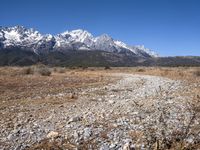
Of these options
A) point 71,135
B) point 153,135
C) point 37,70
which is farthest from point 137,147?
point 37,70

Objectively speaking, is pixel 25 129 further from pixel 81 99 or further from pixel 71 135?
pixel 81 99

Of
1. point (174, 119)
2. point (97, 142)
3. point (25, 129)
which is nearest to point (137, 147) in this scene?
point (97, 142)

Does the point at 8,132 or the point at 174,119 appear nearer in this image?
the point at 8,132

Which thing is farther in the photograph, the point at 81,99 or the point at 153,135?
the point at 81,99

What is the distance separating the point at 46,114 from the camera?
15.2 metres

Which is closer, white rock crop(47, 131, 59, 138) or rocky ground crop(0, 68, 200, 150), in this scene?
rocky ground crop(0, 68, 200, 150)

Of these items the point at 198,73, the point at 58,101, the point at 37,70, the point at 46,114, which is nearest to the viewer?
the point at 46,114

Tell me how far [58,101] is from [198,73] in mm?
37057

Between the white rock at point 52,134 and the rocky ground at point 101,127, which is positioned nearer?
the rocky ground at point 101,127

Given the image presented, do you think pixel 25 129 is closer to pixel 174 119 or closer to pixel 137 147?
pixel 137 147

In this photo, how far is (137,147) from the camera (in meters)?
9.82

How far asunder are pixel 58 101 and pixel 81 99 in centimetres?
164

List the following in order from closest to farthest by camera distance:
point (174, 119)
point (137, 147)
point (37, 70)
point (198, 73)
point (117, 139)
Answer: point (137, 147) < point (117, 139) < point (174, 119) < point (198, 73) < point (37, 70)

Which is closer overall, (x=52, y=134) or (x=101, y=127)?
(x=52, y=134)
